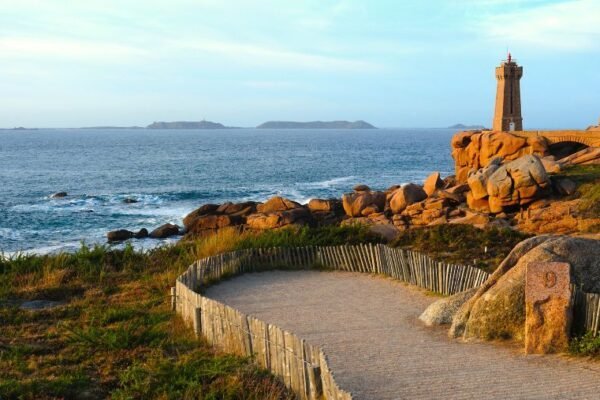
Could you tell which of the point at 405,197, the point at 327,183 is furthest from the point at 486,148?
the point at 327,183

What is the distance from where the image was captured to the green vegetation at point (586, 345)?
1023 centimetres

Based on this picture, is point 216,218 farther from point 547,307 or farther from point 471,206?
point 547,307

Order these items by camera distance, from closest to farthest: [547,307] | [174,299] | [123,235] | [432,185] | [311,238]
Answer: [547,307]
[174,299]
[311,238]
[123,235]
[432,185]

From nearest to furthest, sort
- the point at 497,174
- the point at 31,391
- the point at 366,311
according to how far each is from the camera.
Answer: the point at 31,391 → the point at 366,311 → the point at 497,174

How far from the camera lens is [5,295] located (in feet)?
52.5

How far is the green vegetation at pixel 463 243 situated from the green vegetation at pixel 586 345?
6.99m

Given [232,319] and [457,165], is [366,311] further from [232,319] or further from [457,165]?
[457,165]

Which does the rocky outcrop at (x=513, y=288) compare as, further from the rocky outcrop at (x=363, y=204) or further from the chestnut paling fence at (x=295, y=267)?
the rocky outcrop at (x=363, y=204)

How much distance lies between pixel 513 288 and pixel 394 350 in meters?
2.27

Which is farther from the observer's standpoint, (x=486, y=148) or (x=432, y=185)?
(x=486, y=148)

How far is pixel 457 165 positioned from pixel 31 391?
133 feet

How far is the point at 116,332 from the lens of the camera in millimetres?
12242

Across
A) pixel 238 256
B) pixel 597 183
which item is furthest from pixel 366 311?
pixel 597 183

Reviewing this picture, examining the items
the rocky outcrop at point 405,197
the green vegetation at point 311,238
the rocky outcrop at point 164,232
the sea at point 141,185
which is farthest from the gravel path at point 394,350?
the rocky outcrop at point 164,232
